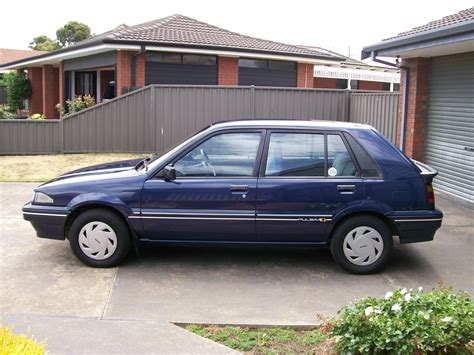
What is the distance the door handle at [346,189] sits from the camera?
5930 mm

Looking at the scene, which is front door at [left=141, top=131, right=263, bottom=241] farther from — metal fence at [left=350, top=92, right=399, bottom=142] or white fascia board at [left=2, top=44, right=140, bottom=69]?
white fascia board at [left=2, top=44, right=140, bottom=69]

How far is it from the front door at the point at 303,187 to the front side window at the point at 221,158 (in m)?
0.18

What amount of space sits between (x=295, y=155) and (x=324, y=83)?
23.6m

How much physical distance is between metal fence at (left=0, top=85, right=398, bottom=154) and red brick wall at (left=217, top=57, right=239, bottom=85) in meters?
3.90

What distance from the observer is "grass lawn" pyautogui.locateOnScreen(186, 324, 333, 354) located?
420 centimetres

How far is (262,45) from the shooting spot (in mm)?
20375

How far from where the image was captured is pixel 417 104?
11617mm

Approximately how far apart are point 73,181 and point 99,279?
1145 mm

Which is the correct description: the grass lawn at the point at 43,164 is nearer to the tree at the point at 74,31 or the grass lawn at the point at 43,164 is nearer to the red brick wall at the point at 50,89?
the red brick wall at the point at 50,89

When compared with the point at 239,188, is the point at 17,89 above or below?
above

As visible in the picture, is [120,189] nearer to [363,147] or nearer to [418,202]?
[363,147]

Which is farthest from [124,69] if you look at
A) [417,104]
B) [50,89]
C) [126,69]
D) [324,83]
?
[324,83]

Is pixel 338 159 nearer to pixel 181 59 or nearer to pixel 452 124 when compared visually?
pixel 452 124

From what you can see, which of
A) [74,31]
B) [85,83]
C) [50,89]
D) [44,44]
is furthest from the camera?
[74,31]
